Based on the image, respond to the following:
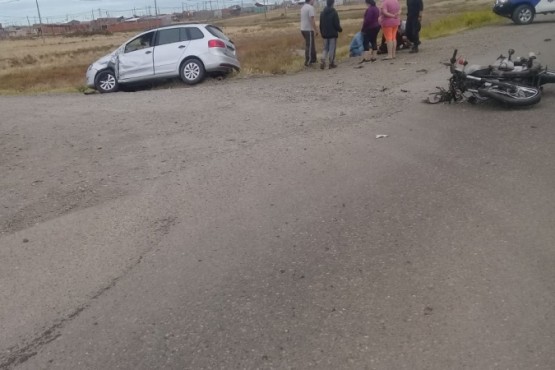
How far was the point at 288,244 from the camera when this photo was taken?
479 centimetres

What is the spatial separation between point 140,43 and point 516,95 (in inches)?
422

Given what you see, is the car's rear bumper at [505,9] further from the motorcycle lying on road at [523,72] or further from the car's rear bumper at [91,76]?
the car's rear bumper at [91,76]

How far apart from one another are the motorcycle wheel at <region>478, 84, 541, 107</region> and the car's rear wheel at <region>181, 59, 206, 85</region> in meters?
8.86

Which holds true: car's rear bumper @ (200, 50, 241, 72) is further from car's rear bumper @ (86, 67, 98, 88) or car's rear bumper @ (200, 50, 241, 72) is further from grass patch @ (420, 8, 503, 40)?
grass patch @ (420, 8, 503, 40)

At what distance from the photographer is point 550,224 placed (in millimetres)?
4770

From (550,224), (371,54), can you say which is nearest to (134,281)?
(550,224)

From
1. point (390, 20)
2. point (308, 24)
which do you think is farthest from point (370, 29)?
point (308, 24)

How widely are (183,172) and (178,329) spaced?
357 cm

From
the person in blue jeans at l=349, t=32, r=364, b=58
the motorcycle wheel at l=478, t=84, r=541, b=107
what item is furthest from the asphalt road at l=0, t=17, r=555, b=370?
the person in blue jeans at l=349, t=32, r=364, b=58

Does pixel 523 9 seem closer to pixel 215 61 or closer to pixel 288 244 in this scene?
pixel 215 61

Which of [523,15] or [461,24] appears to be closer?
[523,15]

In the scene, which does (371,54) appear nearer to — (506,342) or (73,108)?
(73,108)

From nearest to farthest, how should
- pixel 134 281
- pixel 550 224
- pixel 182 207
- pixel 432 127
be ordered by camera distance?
pixel 134 281 < pixel 550 224 < pixel 182 207 < pixel 432 127

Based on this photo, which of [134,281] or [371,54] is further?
[371,54]
